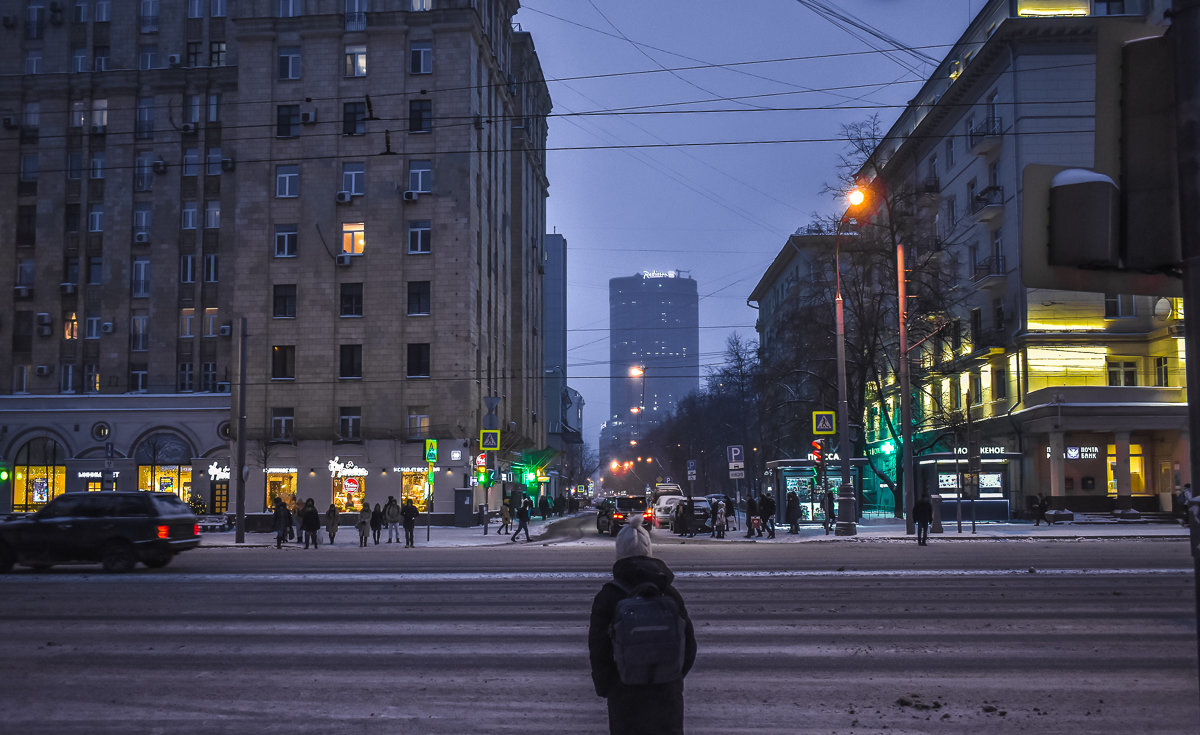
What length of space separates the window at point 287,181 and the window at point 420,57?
26.2 feet

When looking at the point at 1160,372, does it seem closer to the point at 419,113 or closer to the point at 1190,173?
the point at 419,113

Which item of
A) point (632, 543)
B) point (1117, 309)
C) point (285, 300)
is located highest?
point (285, 300)

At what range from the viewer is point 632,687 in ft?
15.8

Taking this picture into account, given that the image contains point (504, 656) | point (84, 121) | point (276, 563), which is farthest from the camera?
point (84, 121)

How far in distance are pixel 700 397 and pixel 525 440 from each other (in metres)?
45.9

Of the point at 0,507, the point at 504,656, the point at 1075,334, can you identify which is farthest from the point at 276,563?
the point at 0,507

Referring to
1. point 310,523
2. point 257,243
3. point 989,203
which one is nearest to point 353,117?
point 257,243

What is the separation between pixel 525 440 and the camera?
6850 cm

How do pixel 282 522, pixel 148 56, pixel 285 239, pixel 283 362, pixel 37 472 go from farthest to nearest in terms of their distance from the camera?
pixel 148 56 < pixel 37 472 < pixel 285 239 < pixel 283 362 < pixel 282 522

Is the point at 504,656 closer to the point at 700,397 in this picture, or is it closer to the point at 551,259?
the point at 700,397

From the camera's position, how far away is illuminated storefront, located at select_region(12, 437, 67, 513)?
58.3 metres

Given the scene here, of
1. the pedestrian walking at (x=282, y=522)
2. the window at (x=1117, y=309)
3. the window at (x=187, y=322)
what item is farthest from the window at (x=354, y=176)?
the window at (x=1117, y=309)

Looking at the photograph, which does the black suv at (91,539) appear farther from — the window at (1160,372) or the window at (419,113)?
the window at (1160,372)

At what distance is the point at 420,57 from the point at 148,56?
18426mm
